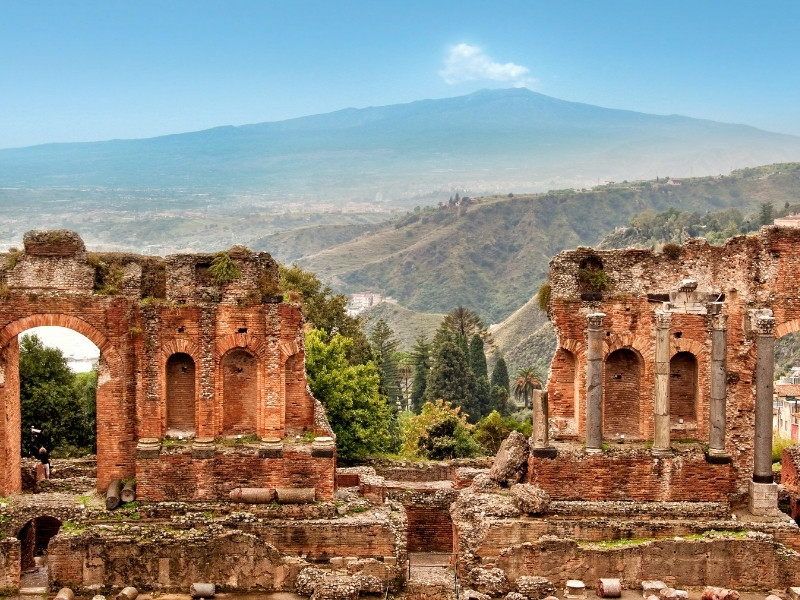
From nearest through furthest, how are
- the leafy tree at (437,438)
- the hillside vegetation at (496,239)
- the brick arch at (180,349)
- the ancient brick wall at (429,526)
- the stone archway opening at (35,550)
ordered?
the stone archway opening at (35,550) < the brick arch at (180,349) < the ancient brick wall at (429,526) < the leafy tree at (437,438) < the hillside vegetation at (496,239)

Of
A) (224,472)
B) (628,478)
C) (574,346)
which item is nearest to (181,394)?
(224,472)

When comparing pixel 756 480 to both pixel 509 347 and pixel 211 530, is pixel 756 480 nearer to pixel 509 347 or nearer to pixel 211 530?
pixel 211 530

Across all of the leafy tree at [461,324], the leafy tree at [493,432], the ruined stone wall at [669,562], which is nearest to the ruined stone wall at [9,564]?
the ruined stone wall at [669,562]

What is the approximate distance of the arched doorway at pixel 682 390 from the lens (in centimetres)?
2525

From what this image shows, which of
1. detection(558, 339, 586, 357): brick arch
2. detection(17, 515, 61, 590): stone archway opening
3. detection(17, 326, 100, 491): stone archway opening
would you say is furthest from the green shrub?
detection(17, 326, 100, 491): stone archway opening

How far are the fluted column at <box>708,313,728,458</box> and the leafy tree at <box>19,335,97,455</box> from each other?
1974cm

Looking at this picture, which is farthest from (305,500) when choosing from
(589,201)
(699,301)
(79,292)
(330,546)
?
(589,201)

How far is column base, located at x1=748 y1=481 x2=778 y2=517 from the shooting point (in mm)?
23469

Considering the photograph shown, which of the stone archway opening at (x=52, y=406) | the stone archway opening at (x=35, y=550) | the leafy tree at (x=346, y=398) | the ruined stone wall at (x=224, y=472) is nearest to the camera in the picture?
the stone archway opening at (x=35, y=550)

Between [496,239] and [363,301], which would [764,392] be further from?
[496,239]

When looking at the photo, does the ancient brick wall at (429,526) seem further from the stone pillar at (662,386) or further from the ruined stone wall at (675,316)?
the stone pillar at (662,386)

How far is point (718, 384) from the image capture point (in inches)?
935

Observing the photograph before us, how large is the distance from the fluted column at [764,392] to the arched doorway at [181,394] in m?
12.8

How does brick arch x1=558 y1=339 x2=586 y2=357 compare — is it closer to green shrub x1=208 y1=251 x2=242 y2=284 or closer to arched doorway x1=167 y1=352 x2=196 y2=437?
green shrub x1=208 y1=251 x2=242 y2=284
